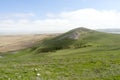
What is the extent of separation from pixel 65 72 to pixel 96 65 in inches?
268

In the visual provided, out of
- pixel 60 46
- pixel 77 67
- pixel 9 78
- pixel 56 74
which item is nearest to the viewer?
pixel 9 78

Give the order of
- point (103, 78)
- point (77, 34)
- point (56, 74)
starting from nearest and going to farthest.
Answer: point (103, 78)
point (56, 74)
point (77, 34)

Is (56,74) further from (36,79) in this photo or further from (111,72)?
(111,72)

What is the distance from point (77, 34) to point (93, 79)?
8509cm

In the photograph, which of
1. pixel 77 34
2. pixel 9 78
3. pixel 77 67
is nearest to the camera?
pixel 9 78

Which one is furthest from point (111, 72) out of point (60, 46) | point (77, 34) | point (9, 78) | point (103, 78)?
point (77, 34)

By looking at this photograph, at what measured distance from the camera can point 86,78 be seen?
Answer: 2845 cm

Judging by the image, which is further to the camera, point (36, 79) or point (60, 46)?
point (60, 46)

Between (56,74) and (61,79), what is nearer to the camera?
→ (61,79)

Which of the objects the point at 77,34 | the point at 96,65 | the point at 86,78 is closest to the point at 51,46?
the point at 77,34

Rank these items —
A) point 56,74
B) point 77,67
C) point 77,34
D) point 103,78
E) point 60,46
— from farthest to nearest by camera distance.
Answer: point 77,34
point 60,46
point 77,67
point 56,74
point 103,78

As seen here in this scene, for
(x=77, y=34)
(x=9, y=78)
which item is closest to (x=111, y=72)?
(x=9, y=78)

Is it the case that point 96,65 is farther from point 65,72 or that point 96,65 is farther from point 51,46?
point 51,46

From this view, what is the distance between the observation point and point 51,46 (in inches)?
3757
